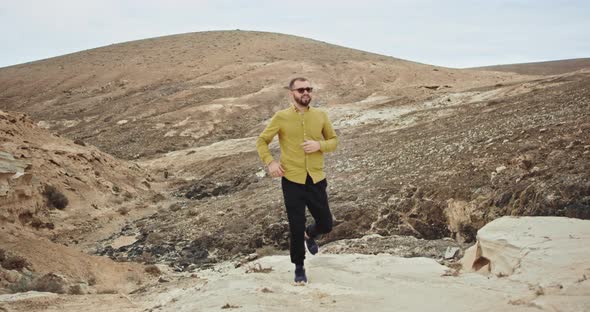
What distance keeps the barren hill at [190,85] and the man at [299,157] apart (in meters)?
22.8

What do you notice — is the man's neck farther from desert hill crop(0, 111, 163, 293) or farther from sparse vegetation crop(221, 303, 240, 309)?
desert hill crop(0, 111, 163, 293)

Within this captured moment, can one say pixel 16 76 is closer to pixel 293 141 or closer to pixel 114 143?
pixel 114 143

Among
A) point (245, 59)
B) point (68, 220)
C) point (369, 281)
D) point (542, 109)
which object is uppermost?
point (245, 59)

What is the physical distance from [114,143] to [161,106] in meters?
8.03

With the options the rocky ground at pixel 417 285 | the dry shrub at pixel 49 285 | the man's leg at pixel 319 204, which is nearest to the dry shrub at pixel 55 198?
the dry shrub at pixel 49 285

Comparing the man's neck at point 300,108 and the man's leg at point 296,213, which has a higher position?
the man's neck at point 300,108

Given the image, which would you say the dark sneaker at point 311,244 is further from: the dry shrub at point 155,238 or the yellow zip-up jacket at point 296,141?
the dry shrub at point 155,238

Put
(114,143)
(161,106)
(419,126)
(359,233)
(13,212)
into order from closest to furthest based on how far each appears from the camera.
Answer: (359,233) → (13,212) → (419,126) → (114,143) → (161,106)

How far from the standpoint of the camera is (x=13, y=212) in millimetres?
13250

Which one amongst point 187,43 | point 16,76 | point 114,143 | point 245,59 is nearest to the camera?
point 114,143

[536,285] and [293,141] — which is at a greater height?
[293,141]

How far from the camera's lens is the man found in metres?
5.25

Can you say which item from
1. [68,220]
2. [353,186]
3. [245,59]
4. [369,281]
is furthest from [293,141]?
[245,59]

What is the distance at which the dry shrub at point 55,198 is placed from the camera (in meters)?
15.0
